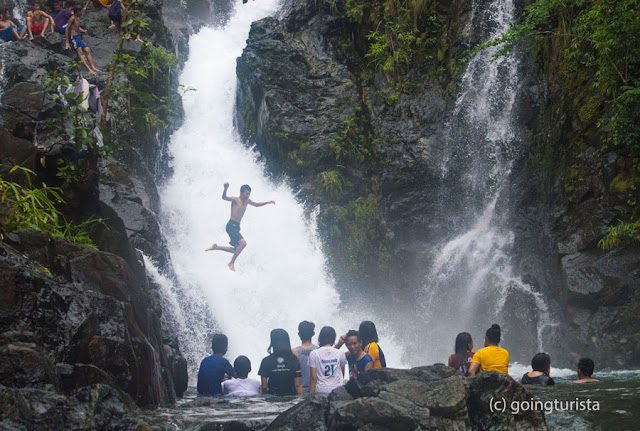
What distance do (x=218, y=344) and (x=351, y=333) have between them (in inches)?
68.7

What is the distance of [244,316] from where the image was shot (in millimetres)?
12461

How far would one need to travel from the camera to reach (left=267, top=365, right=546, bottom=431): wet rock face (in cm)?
442

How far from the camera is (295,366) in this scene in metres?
6.82

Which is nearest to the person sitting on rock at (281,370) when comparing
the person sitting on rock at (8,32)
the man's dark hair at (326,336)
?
the man's dark hair at (326,336)

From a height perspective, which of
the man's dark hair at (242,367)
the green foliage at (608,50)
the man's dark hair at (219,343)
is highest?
the green foliage at (608,50)

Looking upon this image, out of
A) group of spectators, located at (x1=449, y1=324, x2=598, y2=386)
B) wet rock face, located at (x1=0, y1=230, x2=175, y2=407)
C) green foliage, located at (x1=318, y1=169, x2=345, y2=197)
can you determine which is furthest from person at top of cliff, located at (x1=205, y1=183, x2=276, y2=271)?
group of spectators, located at (x1=449, y1=324, x2=598, y2=386)

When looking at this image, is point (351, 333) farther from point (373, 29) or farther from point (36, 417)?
point (373, 29)

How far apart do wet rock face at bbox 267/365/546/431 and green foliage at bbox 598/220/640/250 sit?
6471mm

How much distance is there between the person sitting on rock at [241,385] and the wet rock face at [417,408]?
1937mm

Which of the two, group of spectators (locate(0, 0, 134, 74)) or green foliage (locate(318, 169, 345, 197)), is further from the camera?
green foliage (locate(318, 169, 345, 197))

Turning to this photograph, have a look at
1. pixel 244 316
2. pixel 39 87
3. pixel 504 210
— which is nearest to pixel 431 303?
pixel 504 210

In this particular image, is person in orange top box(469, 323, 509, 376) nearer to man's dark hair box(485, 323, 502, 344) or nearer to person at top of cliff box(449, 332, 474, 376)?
man's dark hair box(485, 323, 502, 344)

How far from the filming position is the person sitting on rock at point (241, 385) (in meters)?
6.65

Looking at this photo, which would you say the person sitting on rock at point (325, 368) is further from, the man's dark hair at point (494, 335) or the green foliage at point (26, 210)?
the green foliage at point (26, 210)
